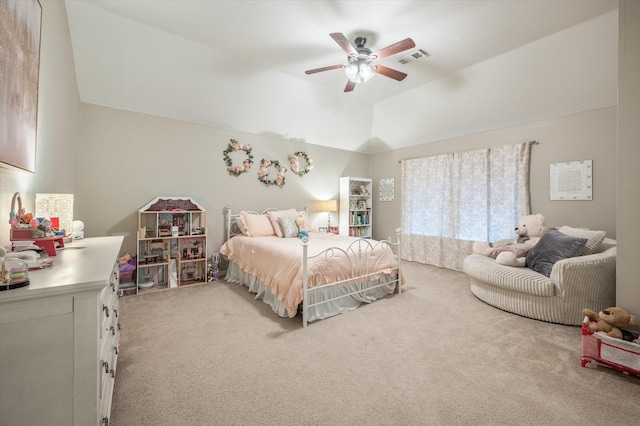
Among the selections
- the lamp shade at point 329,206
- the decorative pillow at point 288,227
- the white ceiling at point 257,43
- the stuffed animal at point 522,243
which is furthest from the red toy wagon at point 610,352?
the lamp shade at point 329,206

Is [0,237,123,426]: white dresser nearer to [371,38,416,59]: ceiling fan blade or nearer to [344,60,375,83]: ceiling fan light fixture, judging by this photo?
[371,38,416,59]: ceiling fan blade

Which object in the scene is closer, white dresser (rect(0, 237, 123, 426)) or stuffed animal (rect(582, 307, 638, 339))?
white dresser (rect(0, 237, 123, 426))

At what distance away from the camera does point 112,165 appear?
3.65m

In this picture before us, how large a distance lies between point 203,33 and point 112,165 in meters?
2.16

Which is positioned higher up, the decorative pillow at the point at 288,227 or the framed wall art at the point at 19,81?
the framed wall art at the point at 19,81

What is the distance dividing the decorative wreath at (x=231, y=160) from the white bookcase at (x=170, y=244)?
86 centimetres

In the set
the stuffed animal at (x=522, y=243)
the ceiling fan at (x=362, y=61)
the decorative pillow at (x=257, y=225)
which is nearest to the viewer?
the ceiling fan at (x=362, y=61)

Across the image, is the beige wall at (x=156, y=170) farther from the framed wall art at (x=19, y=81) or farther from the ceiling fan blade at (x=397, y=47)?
the ceiling fan blade at (x=397, y=47)

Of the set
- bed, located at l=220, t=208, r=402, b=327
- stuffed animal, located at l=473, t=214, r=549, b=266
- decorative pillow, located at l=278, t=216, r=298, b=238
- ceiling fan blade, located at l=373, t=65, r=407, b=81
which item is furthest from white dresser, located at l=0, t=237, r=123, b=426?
stuffed animal, located at l=473, t=214, r=549, b=266

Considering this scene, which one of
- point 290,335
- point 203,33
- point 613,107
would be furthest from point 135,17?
point 613,107

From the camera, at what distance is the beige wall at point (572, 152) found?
134 inches

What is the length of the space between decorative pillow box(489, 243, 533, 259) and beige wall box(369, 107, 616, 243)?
2.84ft

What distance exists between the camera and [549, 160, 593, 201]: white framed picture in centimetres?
354

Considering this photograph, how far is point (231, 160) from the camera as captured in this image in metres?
4.55
